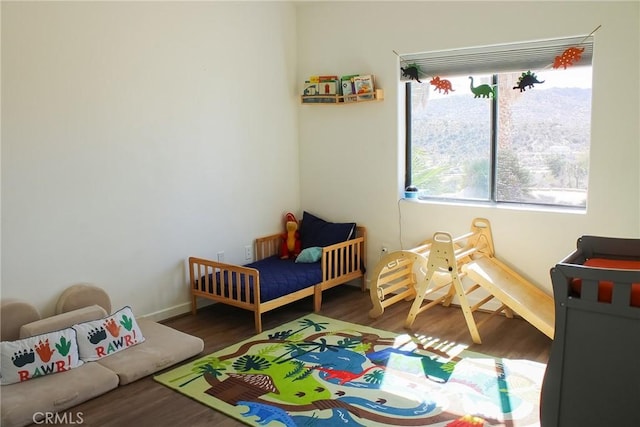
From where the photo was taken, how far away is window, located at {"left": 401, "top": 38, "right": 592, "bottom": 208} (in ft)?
13.0

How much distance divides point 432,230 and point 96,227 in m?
2.62

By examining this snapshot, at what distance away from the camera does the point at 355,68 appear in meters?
4.83

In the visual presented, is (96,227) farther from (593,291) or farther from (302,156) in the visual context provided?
(593,291)

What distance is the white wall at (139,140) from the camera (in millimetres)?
3309

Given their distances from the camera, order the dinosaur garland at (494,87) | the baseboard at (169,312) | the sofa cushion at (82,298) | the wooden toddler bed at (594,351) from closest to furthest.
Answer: the wooden toddler bed at (594,351), the sofa cushion at (82,298), the dinosaur garland at (494,87), the baseboard at (169,312)

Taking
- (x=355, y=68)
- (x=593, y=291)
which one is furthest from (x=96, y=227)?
(x=593, y=291)

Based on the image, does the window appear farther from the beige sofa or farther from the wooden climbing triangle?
the beige sofa

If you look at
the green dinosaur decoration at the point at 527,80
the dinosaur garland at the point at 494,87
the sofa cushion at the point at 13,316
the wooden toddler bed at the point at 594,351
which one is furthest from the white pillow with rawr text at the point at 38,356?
the green dinosaur decoration at the point at 527,80

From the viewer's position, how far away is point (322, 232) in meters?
4.95

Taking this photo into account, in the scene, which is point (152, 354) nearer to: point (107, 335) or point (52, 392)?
point (107, 335)

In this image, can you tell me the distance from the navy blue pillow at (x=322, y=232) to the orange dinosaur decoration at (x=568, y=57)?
2105 mm

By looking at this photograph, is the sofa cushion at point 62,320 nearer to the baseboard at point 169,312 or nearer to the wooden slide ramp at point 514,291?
the baseboard at point 169,312

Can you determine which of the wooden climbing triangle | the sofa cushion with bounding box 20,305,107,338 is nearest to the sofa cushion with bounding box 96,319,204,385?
the sofa cushion with bounding box 20,305,107,338

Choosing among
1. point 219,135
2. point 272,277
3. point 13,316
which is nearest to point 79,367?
point 13,316
